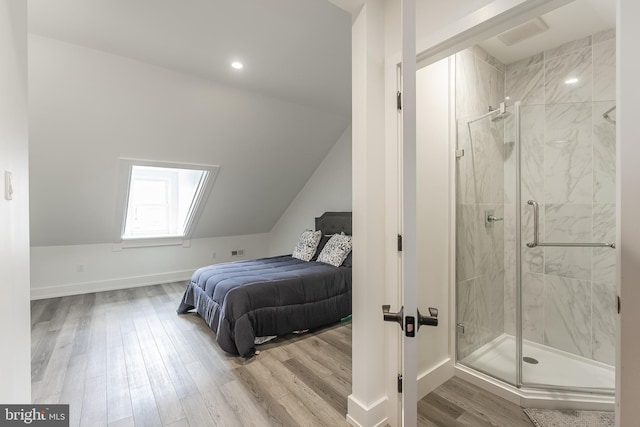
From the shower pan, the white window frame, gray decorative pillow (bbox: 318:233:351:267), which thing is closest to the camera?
the shower pan

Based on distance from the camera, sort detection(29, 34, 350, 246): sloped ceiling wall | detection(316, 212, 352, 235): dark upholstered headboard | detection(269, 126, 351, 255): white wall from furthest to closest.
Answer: detection(269, 126, 351, 255): white wall
detection(316, 212, 352, 235): dark upholstered headboard
detection(29, 34, 350, 246): sloped ceiling wall

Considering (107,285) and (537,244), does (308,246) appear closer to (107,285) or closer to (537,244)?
(537,244)

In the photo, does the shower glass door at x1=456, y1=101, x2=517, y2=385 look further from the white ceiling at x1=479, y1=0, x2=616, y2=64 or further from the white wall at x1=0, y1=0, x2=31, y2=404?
the white wall at x1=0, y1=0, x2=31, y2=404

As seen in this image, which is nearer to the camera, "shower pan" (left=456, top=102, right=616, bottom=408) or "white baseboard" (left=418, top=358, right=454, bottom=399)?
"white baseboard" (left=418, top=358, right=454, bottom=399)

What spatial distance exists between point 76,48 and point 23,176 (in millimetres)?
1916

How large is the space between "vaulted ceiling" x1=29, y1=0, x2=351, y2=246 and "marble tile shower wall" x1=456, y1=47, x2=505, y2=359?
115 centimetres

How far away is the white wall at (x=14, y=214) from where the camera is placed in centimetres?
93

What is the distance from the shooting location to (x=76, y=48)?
237cm

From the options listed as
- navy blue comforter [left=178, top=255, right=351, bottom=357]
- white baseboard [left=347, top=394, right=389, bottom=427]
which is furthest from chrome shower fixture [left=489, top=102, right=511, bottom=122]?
white baseboard [left=347, top=394, right=389, bottom=427]

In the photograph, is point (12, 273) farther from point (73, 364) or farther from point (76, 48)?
point (76, 48)

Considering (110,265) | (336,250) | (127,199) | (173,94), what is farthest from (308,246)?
(110,265)

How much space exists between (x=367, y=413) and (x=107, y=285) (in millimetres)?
4686

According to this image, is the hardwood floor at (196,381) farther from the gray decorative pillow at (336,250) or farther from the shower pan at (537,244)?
the gray decorative pillow at (336,250)

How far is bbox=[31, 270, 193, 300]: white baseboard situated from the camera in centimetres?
394
